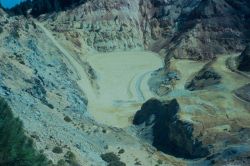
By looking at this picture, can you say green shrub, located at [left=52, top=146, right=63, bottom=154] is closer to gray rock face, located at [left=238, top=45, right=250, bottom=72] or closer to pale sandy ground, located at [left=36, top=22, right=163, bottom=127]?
pale sandy ground, located at [left=36, top=22, right=163, bottom=127]

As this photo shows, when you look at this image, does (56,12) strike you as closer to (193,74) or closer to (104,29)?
(104,29)

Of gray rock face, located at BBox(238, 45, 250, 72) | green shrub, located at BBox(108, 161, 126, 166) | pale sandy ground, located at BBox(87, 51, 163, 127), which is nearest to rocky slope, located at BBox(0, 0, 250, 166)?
green shrub, located at BBox(108, 161, 126, 166)

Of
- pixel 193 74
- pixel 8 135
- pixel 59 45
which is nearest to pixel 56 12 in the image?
pixel 59 45

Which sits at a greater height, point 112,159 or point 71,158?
point 71,158

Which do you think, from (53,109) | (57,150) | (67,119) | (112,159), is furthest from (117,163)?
(53,109)

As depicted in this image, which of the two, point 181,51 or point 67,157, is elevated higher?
point 67,157

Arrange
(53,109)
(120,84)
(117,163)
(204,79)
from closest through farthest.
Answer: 1. (117,163)
2. (53,109)
3. (204,79)
4. (120,84)

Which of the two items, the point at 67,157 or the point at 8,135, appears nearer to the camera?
the point at 8,135

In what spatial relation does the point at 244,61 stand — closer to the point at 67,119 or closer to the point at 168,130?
the point at 168,130
